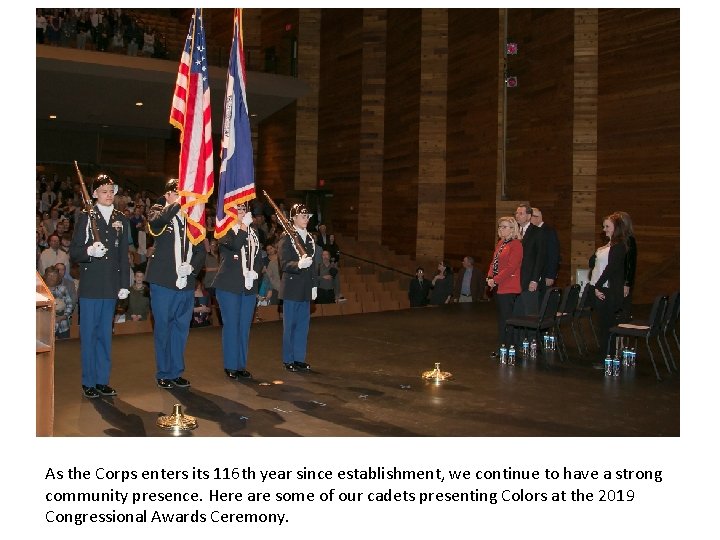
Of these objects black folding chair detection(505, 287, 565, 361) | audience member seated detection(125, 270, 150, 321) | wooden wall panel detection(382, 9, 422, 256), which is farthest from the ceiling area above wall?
black folding chair detection(505, 287, 565, 361)

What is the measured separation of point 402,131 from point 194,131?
10.9 meters

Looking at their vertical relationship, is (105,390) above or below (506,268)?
below

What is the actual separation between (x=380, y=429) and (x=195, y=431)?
3.64 ft

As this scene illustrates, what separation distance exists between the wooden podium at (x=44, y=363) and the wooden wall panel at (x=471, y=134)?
1105cm

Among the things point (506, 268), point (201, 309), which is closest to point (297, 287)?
point (506, 268)

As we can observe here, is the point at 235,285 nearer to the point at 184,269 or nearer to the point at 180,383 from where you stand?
the point at 184,269

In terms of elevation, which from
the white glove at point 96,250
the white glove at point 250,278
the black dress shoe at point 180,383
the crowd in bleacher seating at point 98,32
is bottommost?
the black dress shoe at point 180,383

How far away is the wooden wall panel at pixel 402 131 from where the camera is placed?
15.8 metres

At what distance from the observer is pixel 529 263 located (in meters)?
7.15

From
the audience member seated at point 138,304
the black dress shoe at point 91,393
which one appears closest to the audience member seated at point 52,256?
the audience member seated at point 138,304

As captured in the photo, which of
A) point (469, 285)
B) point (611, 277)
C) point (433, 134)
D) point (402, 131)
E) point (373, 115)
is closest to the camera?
point (611, 277)

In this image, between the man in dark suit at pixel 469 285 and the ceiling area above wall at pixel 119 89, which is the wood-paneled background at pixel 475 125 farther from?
the man in dark suit at pixel 469 285

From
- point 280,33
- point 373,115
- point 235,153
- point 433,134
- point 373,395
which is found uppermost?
point 280,33

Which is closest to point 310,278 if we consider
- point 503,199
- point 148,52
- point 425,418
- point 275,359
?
point 275,359
